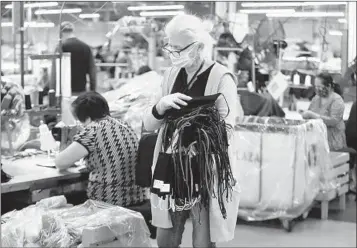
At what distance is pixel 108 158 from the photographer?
3627 millimetres

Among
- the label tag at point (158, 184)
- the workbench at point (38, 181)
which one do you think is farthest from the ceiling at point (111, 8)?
the label tag at point (158, 184)

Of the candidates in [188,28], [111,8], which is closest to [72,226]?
[188,28]

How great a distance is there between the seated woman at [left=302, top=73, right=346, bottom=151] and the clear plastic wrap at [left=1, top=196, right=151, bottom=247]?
3.54 ft

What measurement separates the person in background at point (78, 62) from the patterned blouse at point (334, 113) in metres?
1.60

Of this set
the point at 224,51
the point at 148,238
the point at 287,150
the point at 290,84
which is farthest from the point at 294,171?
the point at 148,238

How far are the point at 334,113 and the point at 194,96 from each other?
94cm

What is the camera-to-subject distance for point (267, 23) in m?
3.82

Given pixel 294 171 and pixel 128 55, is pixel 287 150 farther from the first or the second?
pixel 128 55

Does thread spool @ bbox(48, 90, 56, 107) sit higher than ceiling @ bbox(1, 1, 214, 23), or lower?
lower

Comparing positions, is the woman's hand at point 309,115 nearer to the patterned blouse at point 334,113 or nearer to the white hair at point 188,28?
the patterned blouse at point 334,113

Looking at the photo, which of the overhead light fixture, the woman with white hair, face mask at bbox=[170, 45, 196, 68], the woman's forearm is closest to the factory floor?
the woman's forearm

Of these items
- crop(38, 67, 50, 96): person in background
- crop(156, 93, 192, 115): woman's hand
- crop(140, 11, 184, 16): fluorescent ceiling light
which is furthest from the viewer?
crop(38, 67, 50, 96): person in background

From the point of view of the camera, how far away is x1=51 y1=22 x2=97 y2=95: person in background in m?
4.28

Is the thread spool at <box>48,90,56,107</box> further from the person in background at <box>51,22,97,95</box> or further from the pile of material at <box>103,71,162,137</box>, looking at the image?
the pile of material at <box>103,71,162,137</box>
